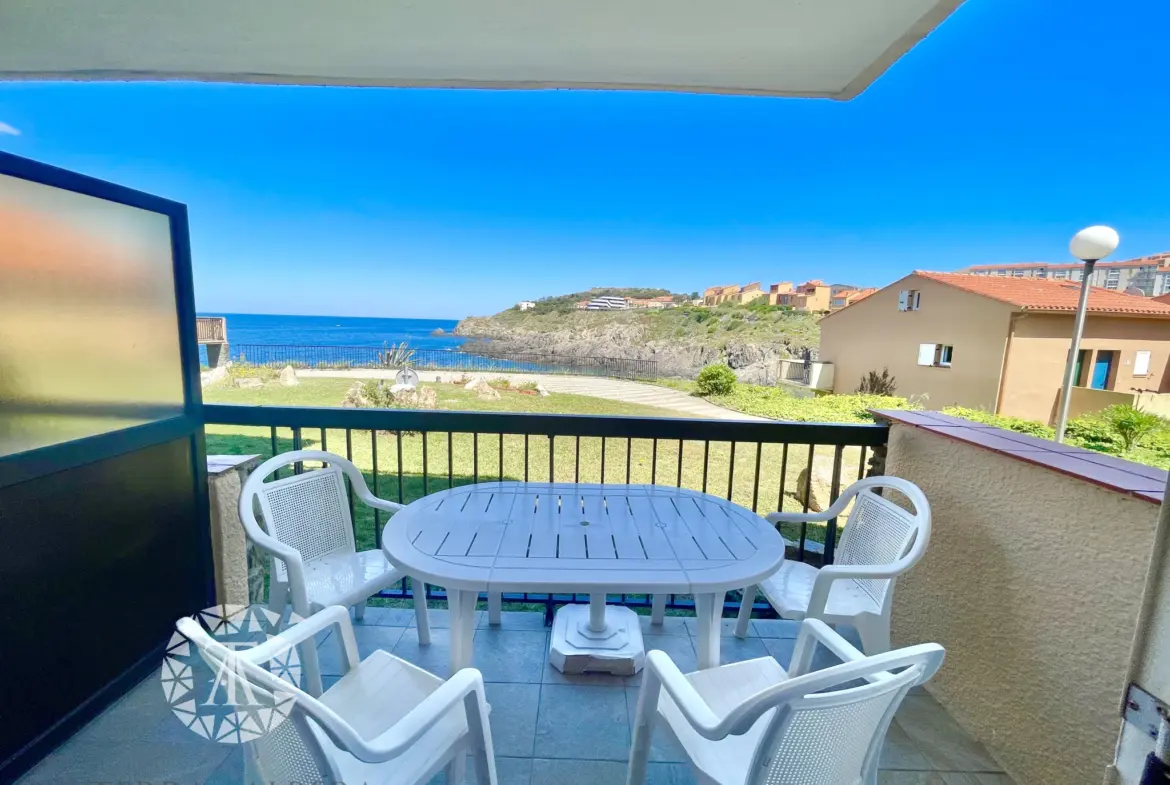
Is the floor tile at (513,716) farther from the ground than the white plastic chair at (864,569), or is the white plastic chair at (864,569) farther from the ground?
the white plastic chair at (864,569)

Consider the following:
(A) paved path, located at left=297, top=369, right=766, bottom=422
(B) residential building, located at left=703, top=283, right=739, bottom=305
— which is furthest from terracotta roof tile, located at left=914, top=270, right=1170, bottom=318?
(A) paved path, located at left=297, top=369, right=766, bottom=422

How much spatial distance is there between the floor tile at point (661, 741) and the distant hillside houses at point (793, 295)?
17.8 m

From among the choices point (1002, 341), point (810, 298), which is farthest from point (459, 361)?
point (1002, 341)

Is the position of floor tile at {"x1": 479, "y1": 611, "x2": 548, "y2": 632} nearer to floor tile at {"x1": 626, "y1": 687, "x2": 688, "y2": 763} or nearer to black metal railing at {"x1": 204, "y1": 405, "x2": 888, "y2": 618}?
black metal railing at {"x1": 204, "y1": 405, "x2": 888, "y2": 618}

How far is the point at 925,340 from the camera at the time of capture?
523 inches

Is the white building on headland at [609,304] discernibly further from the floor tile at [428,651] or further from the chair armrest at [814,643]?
the chair armrest at [814,643]

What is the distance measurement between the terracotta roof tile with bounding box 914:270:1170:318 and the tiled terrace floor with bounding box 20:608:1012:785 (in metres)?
11.2

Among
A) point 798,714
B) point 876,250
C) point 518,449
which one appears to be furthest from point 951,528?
point 876,250

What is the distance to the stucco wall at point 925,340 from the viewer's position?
11.5m

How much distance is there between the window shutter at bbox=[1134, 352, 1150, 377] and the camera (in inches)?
395

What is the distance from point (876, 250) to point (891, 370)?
26.2 ft

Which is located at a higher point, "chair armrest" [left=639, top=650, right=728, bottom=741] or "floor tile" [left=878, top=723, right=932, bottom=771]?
"chair armrest" [left=639, top=650, right=728, bottom=741]

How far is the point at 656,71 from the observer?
197cm

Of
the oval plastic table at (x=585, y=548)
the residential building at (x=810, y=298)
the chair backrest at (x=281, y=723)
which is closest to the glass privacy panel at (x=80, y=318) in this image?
the oval plastic table at (x=585, y=548)
